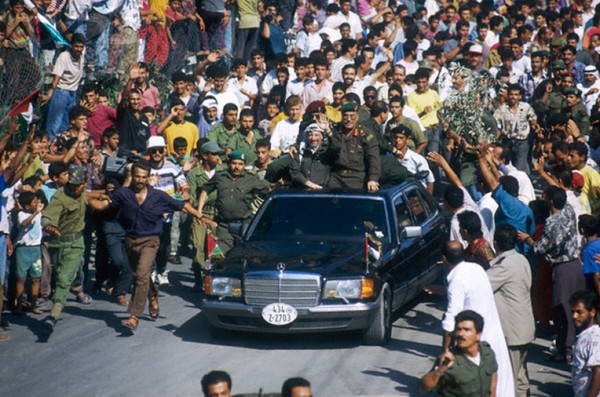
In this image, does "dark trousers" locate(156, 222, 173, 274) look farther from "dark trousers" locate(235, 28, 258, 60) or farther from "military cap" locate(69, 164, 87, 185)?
"dark trousers" locate(235, 28, 258, 60)

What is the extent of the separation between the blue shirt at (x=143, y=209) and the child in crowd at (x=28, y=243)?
0.99 metres

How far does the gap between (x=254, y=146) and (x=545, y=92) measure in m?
6.16

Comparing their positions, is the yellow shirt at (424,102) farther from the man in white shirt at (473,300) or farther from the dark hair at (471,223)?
the man in white shirt at (473,300)

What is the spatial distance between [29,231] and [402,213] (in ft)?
15.1

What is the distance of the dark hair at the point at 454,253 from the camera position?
408 inches

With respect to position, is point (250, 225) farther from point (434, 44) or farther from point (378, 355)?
point (434, 44)

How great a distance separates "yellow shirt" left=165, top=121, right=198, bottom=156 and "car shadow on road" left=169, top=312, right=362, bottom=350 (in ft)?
17.8

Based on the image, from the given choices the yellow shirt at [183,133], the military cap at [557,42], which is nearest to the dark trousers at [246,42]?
the yellow shirt at [183,133]

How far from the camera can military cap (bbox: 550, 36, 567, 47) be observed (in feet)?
82.3

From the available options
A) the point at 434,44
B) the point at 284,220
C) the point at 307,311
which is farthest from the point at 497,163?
the point at 434,44

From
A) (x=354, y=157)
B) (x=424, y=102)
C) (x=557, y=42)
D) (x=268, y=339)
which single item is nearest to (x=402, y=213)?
(x=354, y=157)

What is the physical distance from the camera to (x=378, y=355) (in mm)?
12570

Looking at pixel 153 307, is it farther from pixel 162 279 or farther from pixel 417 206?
pixel 417 206

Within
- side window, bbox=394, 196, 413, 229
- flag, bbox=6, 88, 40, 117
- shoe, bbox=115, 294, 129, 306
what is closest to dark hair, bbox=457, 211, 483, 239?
side window, bbox=394, 196, 413, 229
